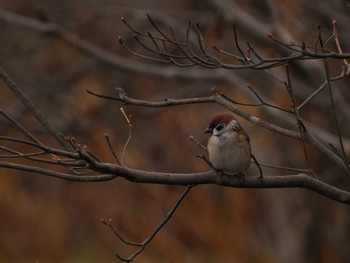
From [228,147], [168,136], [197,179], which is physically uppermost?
[168,136]

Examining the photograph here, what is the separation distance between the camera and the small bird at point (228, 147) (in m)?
5.51

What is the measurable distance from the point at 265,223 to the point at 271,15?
223 inches

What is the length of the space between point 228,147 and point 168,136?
7.24 metres

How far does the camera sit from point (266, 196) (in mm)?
13852

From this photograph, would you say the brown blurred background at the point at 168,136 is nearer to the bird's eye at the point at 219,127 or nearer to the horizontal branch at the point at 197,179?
the bird's eye at the point at 219,127

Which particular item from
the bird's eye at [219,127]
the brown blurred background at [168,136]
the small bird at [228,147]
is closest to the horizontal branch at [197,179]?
the small bird at [228,147]

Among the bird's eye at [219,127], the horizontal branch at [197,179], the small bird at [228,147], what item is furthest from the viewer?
the bird's eye at [219,127]

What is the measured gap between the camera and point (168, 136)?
12961 mm

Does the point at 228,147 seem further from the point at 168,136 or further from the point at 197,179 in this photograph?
the point at 168,136

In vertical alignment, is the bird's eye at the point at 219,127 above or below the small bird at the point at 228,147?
above

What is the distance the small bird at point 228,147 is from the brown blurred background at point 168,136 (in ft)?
13.7

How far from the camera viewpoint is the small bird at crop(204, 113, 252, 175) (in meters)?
5.51

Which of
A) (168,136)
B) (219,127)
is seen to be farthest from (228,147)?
(168,136)

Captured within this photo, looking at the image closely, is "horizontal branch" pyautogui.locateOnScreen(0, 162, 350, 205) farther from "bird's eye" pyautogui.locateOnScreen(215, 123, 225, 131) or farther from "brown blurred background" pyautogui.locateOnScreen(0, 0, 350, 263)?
"brown blurred background" pyautogui.locateOnScreen(0, 0, 350, 263)
